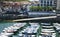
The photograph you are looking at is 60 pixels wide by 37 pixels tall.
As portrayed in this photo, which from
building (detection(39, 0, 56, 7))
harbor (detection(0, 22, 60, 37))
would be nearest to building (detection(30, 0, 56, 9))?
building (detection(39, 0, 56, 7))

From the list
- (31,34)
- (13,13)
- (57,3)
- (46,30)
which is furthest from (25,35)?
(57,3)

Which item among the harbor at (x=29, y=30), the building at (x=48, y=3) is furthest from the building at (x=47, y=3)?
the harbor at (x=29, y=30)

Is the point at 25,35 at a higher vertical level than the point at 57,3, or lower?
lower

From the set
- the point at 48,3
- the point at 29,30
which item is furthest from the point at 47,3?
the point at 29,30

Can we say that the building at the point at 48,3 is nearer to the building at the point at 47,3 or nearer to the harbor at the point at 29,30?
the building at the point at 47,3

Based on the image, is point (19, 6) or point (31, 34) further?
point (19, 6)

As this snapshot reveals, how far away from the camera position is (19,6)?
15.3 ft

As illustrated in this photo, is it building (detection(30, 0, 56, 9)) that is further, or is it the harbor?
building (detection(30, 0, 56, 9))

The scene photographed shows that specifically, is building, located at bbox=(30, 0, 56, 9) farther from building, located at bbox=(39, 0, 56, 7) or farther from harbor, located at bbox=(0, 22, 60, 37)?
harbor, located at bbox=(0, 22, 60, 37)

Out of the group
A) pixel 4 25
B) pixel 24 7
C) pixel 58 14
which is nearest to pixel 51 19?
pixel 58 14

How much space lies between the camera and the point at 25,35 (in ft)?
13.4

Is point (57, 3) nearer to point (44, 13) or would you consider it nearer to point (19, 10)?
point (44, 13)

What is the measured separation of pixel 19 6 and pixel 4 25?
1.79ft

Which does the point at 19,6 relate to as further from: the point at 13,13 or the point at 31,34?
the point at 31,34
